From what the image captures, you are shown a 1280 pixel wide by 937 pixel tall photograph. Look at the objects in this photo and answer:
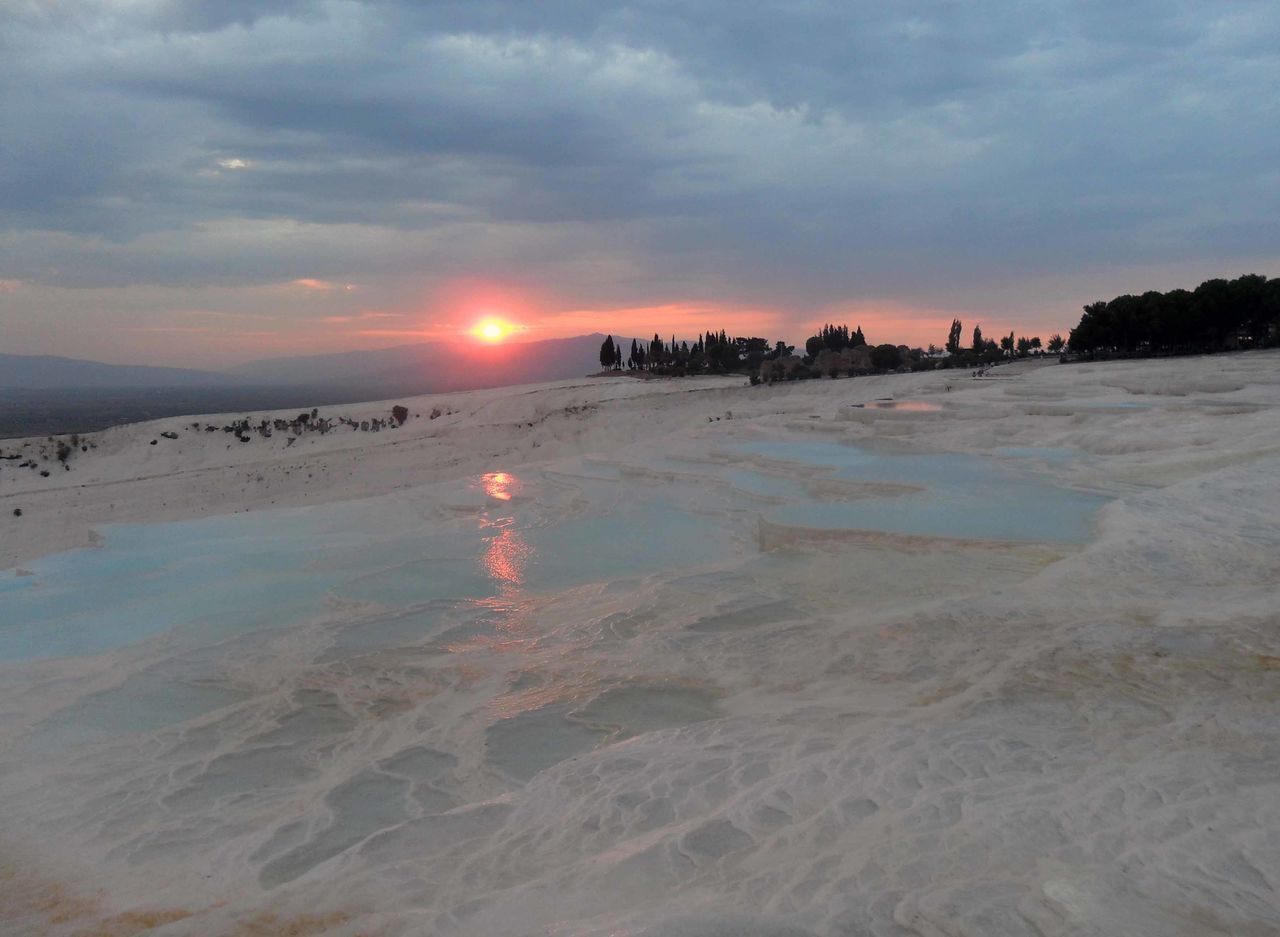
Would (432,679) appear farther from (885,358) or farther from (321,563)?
(885,358)

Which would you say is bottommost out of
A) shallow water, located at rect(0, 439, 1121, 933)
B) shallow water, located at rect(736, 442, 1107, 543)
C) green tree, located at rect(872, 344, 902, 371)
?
shallow water, located at rect(0, 439, 1121, 933)

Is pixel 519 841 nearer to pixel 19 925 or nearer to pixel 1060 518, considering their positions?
pixel 19 925

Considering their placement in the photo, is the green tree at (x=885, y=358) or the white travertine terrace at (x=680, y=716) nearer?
the white travertine terrace at (x=680, y=716)

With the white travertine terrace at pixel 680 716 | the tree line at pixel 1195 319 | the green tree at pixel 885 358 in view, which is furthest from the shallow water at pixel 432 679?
the green tree at pixel 885 358

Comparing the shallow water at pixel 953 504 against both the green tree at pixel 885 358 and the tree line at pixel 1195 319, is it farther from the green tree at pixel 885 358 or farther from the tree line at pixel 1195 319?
the green tree at pixel 885 358

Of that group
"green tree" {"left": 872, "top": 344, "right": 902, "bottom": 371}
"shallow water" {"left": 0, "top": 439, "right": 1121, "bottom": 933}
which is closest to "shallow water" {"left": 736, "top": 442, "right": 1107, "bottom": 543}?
"shallow water" {"left": 0, "top": 439, "right": 1121, "bottom": 933}

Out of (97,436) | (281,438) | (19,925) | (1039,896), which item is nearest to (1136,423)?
(1039,896)

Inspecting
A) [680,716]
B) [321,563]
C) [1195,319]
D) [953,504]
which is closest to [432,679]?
[680,716]

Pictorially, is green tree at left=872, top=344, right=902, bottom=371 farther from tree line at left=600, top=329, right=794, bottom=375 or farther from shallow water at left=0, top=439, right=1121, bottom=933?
shallow water at left=0, top=439, right=1121, bottom=933
